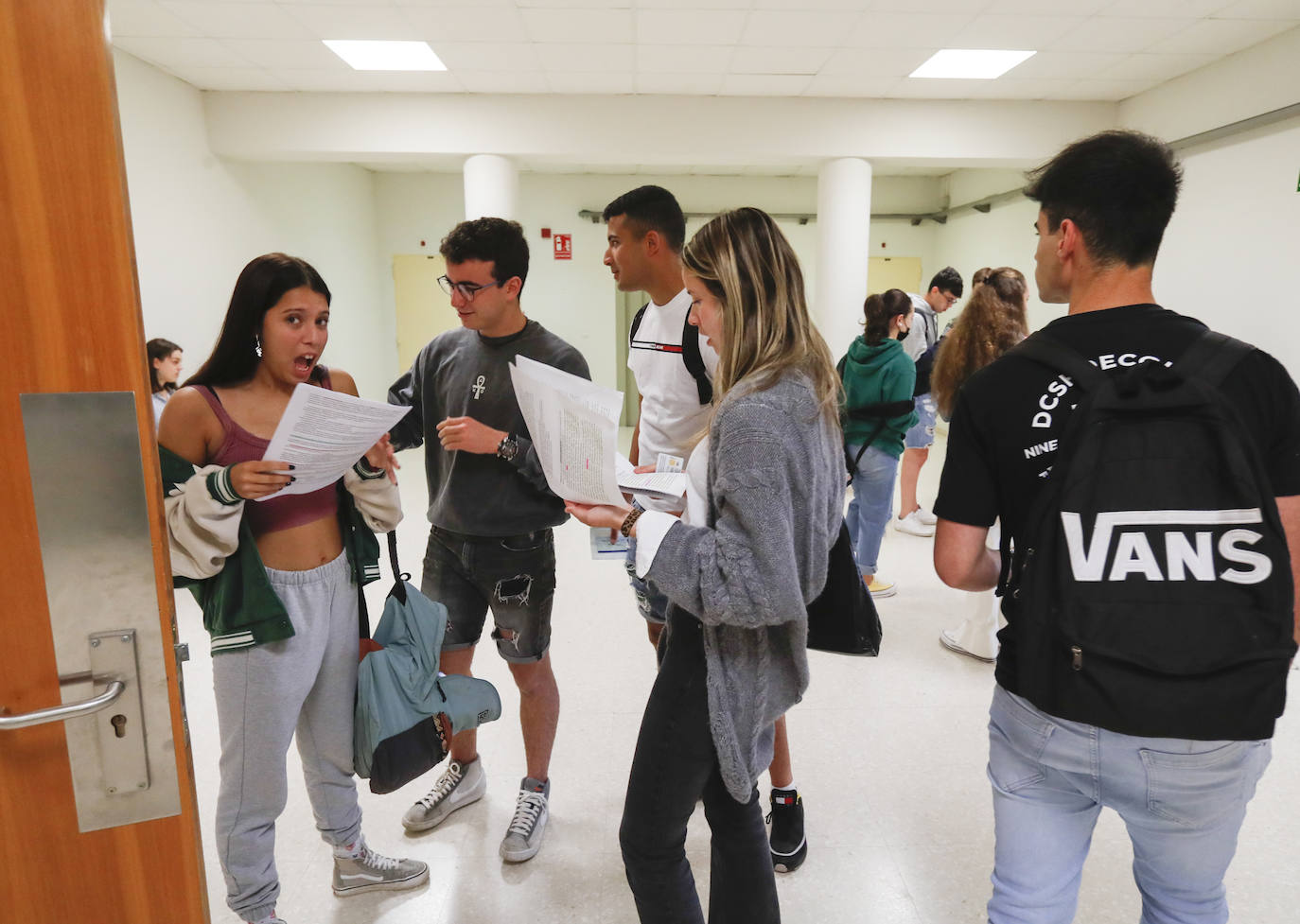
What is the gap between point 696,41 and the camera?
15.5 feet

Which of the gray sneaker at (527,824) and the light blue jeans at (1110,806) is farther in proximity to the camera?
the gray sneaker at (527,824)

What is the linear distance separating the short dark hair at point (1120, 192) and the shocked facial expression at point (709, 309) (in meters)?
0.48

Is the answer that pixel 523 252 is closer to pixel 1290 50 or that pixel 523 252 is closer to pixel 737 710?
pixel 737 710

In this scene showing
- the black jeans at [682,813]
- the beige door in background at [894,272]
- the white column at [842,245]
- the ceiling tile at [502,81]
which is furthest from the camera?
the beige door in background at [894,272]

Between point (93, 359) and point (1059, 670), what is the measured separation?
1.16 m

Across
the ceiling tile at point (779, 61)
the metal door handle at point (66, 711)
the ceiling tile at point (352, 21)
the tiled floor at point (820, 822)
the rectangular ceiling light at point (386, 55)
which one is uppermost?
the rectangular ceiling light at point (386, 55)

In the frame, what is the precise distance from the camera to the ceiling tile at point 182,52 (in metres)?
4.59

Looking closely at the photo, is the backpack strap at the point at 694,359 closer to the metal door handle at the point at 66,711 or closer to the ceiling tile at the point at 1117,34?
the metal door handle at the point at 66,711

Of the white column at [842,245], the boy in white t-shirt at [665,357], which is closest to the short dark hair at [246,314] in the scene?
the boy in white t-shirt at [665,357]

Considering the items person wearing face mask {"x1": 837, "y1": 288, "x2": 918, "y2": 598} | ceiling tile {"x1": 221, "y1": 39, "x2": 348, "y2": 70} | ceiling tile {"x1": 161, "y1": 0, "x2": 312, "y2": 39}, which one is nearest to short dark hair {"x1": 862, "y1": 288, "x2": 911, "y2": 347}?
person wearing face mask {"x1": 837, "y1": 288, "x2": 918, "y2": 598}

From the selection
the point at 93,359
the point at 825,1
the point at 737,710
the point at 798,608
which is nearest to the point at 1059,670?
the point at 798,608

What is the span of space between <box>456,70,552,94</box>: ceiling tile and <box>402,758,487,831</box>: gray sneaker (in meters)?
4.88

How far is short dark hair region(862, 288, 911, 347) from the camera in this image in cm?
334

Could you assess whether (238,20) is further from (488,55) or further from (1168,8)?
(1168,8)
